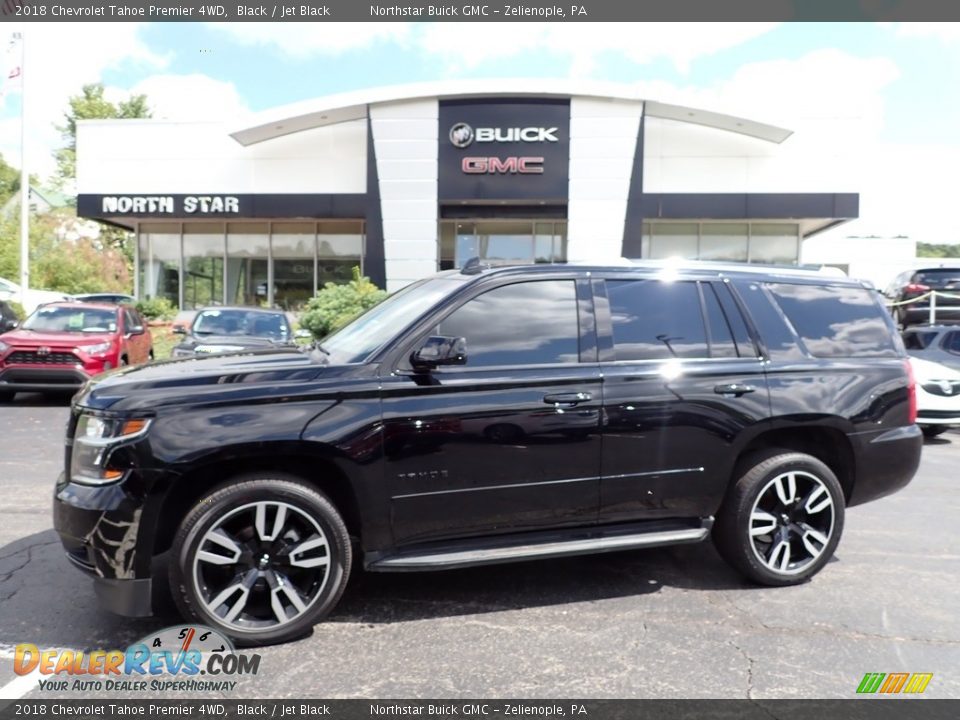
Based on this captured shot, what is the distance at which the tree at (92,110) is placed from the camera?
174 feet

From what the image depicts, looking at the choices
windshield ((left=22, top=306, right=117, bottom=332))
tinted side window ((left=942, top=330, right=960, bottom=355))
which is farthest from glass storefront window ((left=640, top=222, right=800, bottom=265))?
windshield ((left=22, top=306, right=117, bottom=332))

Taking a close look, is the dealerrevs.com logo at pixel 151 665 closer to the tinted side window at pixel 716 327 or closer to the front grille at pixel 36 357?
the tinted side window at pixel 716 327

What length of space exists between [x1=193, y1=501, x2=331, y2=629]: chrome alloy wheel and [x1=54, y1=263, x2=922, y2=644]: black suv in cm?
1

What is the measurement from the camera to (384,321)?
4250 millimetres

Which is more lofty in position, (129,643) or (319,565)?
(319,565)

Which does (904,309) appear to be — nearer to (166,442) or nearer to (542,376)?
(542,376)

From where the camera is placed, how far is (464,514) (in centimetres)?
373

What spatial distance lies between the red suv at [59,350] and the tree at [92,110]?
48049mm

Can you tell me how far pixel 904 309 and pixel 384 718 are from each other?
15150 millimetres

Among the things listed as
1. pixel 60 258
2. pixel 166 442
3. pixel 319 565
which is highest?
pixel 60 258

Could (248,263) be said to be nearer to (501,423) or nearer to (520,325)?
(520,325)

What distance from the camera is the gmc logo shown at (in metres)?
20.4

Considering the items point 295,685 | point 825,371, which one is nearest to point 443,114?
point 825,371

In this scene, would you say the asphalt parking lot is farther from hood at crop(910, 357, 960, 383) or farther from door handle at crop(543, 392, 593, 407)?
hood at crop(910, 357, 960, 383)
